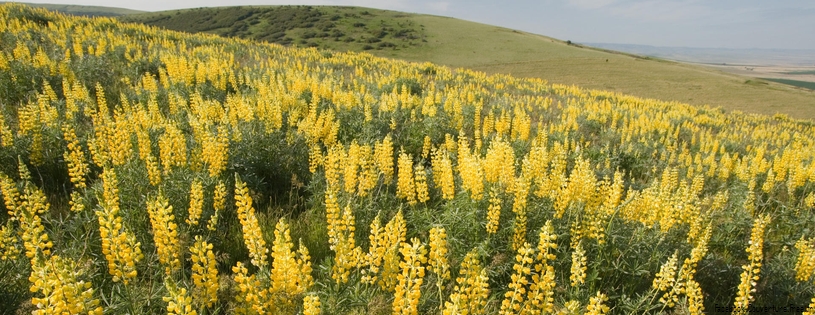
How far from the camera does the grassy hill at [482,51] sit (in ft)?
103

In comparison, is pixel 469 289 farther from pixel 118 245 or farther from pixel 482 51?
pixel 482 51

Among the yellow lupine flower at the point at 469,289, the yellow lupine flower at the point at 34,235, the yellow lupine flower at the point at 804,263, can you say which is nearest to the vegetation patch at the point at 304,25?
the yellow lupine flower at the point at 34,235

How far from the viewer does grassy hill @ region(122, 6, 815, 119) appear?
103 ft

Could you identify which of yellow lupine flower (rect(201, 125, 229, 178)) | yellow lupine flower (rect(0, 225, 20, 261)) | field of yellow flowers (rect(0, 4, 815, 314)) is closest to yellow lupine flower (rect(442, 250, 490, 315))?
field of yellow flowers (rect(0, 4, 815, 314))

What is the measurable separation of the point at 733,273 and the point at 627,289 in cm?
140

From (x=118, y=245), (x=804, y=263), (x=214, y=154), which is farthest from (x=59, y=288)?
(x=804, y=263)

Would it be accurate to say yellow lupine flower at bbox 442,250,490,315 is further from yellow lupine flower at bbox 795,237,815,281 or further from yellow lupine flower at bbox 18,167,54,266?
yellow lupine flower at bbox 795,237,815,281

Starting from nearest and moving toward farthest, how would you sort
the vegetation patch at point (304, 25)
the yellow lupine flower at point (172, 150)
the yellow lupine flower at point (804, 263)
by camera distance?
the yellow lupine flower at point (804, 263) → the yellow lupine flower at point (172, 150) → the vegetation patch at point (304, 25)

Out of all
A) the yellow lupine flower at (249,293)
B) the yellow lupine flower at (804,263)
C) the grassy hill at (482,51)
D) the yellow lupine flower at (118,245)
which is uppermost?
the grassy hill at (482,51)

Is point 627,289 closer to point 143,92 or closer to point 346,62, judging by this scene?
point 143,92

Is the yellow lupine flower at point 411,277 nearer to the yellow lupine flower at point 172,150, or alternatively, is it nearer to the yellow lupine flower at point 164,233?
the yellow lupine flower at point 164,233

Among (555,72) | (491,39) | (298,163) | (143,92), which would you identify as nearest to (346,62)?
(143,92)

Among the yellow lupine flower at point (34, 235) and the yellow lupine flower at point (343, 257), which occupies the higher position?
the yellow lupine flower at point (34, 235)

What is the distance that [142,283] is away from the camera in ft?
8.99
